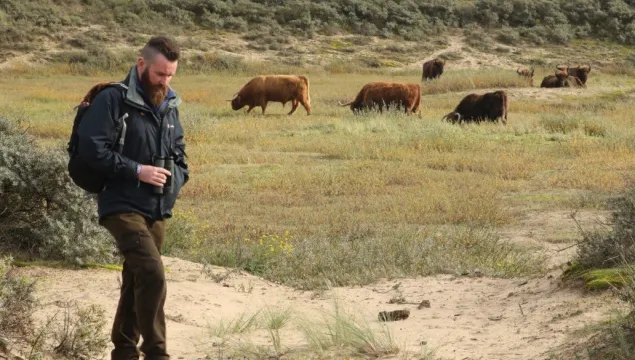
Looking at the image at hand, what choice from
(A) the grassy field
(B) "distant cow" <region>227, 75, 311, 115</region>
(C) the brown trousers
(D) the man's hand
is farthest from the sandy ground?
(B) "distant cow" <region>227, 75, 311, 115</region>

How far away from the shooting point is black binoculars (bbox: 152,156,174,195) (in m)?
6.33

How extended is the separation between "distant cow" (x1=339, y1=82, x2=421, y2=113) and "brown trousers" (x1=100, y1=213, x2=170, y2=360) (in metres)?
22.8

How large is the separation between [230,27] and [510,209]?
39.2 m

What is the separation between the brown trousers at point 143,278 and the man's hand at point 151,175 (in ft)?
0.73

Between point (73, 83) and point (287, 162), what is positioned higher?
point (287, 162)

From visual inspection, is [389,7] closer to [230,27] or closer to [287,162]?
[230,27]

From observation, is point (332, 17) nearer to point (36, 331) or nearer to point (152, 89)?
point (36, 331)

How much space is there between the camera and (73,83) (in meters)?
37.0

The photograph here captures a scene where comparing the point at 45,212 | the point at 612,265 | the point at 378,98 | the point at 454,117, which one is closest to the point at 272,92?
the point at 378,98

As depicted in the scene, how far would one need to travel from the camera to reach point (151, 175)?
243 inches

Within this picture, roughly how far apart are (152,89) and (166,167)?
454mm

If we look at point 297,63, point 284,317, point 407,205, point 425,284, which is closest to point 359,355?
point 284,317

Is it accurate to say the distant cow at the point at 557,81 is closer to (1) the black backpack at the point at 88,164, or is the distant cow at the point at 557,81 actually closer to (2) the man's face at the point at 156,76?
(2) the man's face at the point at 156,76

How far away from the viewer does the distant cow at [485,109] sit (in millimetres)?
26828
